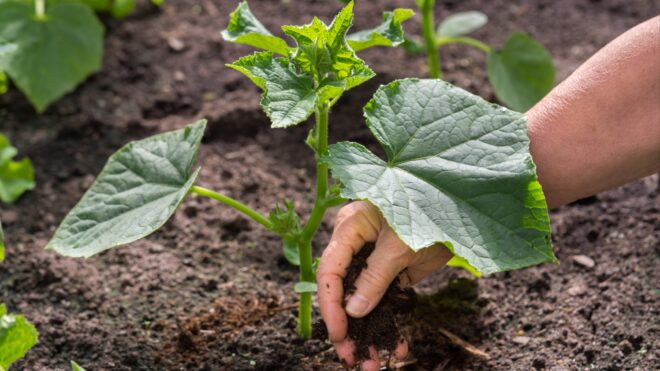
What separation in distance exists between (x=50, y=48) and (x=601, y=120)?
2.34 meters

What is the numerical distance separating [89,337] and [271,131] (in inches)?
49.1

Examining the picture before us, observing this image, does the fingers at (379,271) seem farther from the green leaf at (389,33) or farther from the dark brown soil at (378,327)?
the green leaf at (389,33)

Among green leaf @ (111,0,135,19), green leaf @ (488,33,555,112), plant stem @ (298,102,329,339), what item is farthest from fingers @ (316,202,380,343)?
green leaf @ (111,0,135,19)

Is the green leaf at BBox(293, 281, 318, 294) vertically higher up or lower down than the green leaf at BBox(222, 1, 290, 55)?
lower down

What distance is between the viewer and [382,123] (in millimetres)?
2057

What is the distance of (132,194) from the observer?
236cm

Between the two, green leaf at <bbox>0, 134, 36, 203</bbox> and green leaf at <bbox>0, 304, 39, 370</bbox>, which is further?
green leaf at <bbox>0, 134, 36, 203</bbox>

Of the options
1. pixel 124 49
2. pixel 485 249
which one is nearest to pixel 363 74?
pixel 485 249

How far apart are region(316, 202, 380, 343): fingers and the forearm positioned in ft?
1.48

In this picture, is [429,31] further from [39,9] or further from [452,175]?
[39,9]

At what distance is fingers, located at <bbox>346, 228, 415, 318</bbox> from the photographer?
203cm

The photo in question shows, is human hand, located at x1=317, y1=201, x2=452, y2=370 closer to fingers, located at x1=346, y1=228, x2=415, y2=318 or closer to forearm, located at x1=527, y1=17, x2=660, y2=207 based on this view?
fingers, located at x1=346, y1=228, x2=415, y2=318

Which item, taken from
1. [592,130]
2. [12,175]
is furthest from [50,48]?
[592,130]

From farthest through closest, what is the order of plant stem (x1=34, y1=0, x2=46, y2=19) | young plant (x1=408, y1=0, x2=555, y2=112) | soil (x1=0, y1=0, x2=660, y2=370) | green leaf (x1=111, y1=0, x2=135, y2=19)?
green leaf (x1=111, y1=0, x2=135, y2=19) → plant stem (x1=34, y1=0, x2=46, y2=19) → young plant (x1=408, y1=0, x2=555, y2=112) → soil (x1=0, y1=0, x2=660, y2=370)
